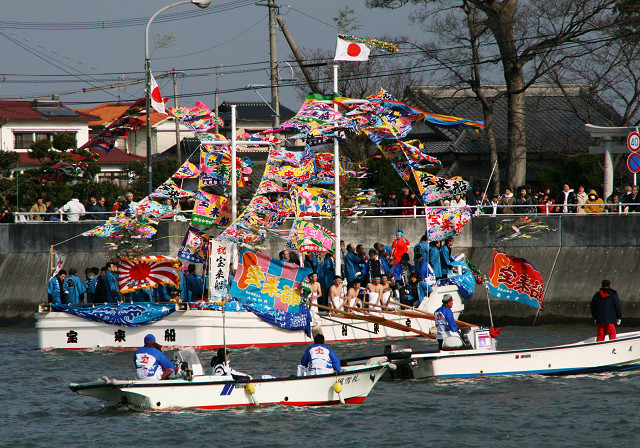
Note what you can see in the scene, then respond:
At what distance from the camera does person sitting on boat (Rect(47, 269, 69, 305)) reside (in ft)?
72.5

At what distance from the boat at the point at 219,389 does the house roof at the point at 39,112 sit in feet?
A: 120

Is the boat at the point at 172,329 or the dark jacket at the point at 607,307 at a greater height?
the dark jacket at the point at 607,307

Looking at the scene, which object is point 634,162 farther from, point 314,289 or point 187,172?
point 187,172

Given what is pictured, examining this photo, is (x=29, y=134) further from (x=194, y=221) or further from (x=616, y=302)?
(x=616, y=302)

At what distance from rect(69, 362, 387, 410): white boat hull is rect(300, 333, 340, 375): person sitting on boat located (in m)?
0.18

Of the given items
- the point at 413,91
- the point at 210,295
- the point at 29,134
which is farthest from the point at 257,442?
the point at 29,134

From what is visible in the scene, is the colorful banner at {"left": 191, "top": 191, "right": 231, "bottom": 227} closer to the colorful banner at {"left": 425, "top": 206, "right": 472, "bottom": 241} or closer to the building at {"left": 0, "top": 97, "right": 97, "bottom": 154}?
the colorful banner at {"left": 425, "top": 206, "right": 472, "bottom": 241}

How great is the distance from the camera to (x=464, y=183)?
2236 cm

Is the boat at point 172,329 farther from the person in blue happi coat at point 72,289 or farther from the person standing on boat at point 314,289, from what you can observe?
the person in blue happi coat at point 72,289

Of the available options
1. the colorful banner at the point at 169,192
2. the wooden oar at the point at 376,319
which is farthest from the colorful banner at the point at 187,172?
the wooden oar at the point at 376,319

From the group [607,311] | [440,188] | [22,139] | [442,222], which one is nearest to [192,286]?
[442,222]

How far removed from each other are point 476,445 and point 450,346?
161 inches

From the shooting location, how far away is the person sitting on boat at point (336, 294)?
71.5 ft

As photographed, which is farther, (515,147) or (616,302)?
(515,147)
